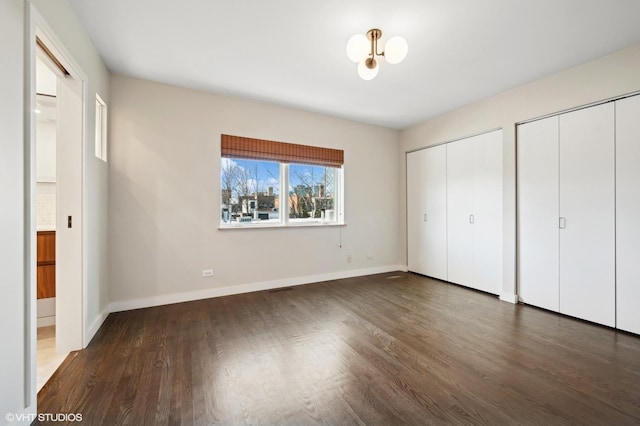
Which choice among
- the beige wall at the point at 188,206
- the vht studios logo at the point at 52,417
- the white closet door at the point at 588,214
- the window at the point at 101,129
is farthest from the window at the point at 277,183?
the white closet door at the point at 588,214

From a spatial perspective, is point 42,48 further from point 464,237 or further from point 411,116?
point 464,237

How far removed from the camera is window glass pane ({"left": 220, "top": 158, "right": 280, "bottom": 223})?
371cm

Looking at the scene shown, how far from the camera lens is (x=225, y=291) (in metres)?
3.59

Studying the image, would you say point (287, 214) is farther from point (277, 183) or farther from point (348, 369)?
point (348, 369)

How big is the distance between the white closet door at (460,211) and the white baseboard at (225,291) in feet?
4.32

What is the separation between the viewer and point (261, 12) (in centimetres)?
206

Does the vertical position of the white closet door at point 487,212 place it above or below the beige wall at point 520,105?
below

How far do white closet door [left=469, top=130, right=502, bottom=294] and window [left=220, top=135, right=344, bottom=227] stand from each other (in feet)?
6.80

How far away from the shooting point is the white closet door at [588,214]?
2674mm

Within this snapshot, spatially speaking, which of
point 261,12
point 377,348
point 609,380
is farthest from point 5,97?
point 609,380

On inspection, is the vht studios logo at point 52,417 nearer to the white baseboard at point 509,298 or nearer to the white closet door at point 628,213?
the white baseboard at point 509,298

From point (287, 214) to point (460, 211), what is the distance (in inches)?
106

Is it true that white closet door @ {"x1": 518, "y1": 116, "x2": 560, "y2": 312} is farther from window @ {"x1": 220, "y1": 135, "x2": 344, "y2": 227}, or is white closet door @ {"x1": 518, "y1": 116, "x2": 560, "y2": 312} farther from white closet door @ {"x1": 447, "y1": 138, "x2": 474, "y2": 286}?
window @ {"x1": 220, "y1": 135, "x2": 344, "y2": 227}

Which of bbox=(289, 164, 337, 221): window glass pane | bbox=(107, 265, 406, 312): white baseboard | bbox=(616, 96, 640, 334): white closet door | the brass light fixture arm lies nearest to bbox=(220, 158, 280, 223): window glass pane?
bbox=(289, 164, 337, 221): window glass pane
